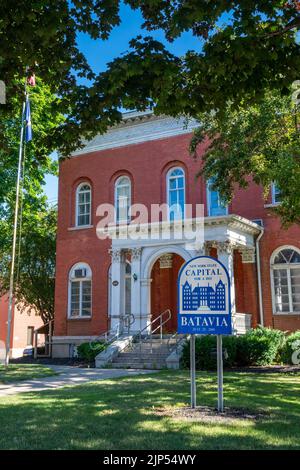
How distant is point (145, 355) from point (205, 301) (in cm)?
1045

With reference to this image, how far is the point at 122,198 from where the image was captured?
25500 mm

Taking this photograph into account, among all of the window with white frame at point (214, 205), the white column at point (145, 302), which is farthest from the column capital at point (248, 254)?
the white column at point (145, 302)

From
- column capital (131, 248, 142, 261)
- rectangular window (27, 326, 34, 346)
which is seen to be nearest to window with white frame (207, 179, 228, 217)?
column capital (131, 248, 142, 261)

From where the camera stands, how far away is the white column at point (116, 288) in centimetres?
2062

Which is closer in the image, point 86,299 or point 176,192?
point 176,192

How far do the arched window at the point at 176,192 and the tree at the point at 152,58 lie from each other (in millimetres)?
15228

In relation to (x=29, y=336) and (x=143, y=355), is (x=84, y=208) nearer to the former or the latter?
(x=143, y=355)

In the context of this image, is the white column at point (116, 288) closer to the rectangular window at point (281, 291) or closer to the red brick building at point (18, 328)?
the rectangular window at point (281, 291)

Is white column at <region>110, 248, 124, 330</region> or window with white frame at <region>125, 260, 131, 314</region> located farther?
window with white frame at <region>125, 260, 131, 314</region>

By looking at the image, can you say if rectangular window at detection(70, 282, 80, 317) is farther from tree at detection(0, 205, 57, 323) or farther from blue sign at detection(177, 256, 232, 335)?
blue sign at detection(177, 256, 232, 335)

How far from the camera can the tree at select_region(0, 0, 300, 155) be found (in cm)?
720

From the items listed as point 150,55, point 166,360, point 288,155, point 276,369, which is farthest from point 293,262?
point 150,55

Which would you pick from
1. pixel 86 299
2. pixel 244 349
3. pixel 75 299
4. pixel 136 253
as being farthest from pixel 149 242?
pixel 75 299

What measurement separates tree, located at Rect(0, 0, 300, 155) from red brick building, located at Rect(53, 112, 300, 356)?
1163 centimetres
